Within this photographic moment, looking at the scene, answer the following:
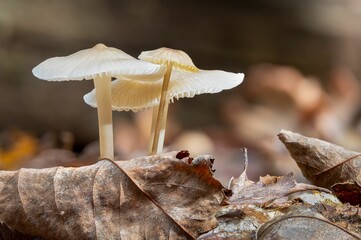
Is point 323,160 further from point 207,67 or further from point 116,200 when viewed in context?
point 207,67

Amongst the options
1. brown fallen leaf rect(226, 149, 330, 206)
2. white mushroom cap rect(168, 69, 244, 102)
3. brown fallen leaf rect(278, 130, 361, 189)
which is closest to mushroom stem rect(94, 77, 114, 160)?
white mushroom cap rect(168, 69, 244, 102)

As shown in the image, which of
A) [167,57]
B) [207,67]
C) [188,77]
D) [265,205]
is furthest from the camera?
[207,67]

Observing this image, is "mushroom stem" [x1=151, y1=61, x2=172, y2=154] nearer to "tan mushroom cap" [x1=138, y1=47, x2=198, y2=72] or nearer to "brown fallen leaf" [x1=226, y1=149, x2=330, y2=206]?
"tan mushroom cap" [x1=138, y1=47, x2=198, y2=72]

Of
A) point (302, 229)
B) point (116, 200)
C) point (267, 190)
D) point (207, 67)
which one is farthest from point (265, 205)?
point (207, 67)

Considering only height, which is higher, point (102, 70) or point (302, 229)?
point (102, 70)

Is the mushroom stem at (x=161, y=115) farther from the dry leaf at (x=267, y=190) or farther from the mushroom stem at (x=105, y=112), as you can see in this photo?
the dry leaf at (x=267, y=190)

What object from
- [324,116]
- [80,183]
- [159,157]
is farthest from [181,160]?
[324,116]

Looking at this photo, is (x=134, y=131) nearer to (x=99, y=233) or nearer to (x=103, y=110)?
(x=103, y=110)
